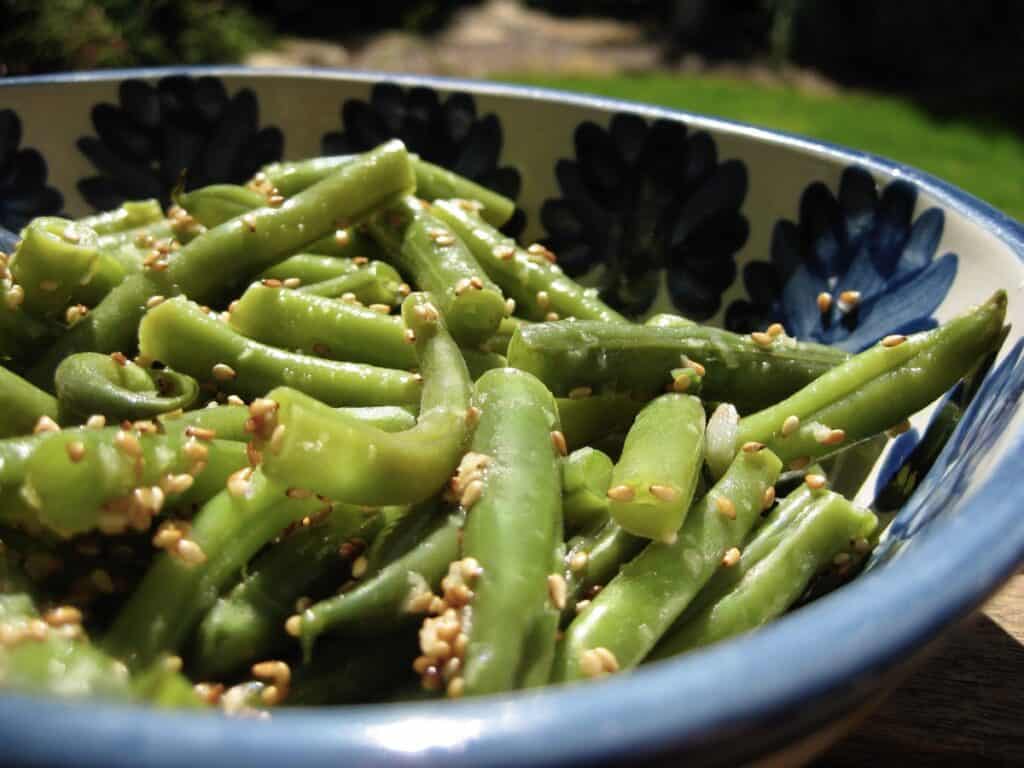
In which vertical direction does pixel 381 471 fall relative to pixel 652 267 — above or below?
above

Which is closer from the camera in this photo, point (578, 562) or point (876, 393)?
point (578, 562)

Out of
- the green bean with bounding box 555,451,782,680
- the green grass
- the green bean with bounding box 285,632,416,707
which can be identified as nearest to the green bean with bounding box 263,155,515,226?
the green bean with bounding box 555,451,782,680

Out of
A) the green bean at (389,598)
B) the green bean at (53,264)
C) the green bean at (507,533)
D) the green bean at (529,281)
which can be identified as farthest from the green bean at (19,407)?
the green bean at (529,281)

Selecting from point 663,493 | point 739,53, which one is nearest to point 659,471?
point 663,493

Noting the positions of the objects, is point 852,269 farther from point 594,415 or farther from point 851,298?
point 594,415

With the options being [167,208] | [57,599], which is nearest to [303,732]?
[57,599]

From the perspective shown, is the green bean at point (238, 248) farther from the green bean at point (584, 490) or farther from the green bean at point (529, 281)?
the green bean at point (584, 490)

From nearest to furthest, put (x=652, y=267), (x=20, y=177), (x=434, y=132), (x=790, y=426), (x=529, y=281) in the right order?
(x=790, y=426) → (x=529, y=281) → (x=652, y=267) → (x=20, y=177) → (x=434, y=132)

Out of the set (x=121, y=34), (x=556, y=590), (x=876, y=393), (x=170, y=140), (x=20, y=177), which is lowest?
(x=121, y=34)
